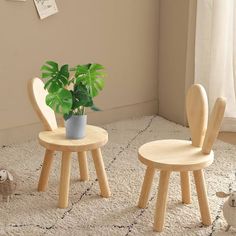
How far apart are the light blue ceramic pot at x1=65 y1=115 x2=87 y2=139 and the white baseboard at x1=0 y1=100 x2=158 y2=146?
87 cm

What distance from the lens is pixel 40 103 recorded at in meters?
1.99

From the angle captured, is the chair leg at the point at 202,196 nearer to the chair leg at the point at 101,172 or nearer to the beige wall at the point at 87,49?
the chair leg at the point at 101,172

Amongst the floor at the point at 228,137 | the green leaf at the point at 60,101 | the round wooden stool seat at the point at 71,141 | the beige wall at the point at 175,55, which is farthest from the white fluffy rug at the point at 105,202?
the beige wall at the point at 175,55

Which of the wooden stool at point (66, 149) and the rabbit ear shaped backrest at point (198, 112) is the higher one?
the rabbit ear shaped backrest at point (198, 112)

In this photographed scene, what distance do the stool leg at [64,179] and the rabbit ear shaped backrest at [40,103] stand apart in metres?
0.18

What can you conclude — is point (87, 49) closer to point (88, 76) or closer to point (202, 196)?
point (88, 76)

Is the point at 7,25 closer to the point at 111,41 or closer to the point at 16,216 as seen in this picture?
the point at 111,41

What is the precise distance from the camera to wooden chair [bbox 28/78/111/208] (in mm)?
1881

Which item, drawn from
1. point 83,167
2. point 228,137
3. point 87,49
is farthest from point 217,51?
point 83,167

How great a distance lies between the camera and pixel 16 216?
1878mm

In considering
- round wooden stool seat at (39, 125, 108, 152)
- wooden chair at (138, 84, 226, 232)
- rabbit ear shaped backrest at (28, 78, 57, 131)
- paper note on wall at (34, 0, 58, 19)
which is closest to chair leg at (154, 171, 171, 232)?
wooden chair at (138, 84, 226, 232)

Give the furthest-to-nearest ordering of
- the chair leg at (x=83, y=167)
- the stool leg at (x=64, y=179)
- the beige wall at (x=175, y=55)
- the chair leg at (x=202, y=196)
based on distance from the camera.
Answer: the beige wall at (x=175, y=55)
the chair leg at (x=83, y=167)
the stool leg at (x=64, y=179)
the chair leg at (x=202, y=196)

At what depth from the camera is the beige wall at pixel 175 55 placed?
2922 millimetres

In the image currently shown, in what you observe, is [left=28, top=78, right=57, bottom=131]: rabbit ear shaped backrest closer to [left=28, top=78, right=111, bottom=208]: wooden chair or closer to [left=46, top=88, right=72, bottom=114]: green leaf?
[left=28, top=78, right=111, bottom=208]: wooden chair
